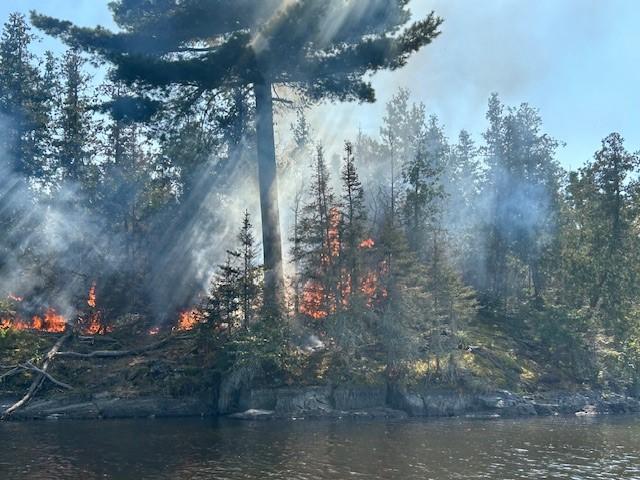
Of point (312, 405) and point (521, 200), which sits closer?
point (312, 405)

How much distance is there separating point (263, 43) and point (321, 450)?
23.3 m

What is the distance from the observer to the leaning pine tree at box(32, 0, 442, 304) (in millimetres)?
35094

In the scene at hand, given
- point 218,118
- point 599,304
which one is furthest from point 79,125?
point 599,304

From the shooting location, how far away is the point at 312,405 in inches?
1323

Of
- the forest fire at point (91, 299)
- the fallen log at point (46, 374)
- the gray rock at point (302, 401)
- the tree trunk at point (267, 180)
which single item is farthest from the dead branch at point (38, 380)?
the tree trunk at point (267, 180)

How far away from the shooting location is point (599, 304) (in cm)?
4703

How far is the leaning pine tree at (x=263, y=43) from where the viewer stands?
35.1 metres

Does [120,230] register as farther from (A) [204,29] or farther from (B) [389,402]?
(B) [389,402]

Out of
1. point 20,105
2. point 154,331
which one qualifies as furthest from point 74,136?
point 154,331

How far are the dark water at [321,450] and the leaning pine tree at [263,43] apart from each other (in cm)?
1244

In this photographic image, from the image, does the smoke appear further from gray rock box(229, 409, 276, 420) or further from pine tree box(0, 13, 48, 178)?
gray rock box(229, 409, 276, 420)

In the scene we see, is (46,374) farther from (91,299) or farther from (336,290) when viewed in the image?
(336,290)

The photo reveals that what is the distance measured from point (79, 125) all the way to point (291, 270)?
24.5 m

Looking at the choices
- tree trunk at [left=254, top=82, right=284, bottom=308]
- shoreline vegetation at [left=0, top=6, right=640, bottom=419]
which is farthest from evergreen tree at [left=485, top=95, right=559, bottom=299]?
tree trunk at [left=254, top=82, right=284, bottom=308]
